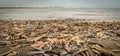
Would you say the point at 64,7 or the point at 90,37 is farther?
the point at 64,7

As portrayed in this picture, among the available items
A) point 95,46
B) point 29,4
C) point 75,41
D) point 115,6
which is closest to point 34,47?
point 75,41

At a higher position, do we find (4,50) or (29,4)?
(4,50)

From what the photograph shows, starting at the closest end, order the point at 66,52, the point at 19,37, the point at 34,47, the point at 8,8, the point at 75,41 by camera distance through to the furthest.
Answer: the point at 66,52 → the point at 34,47 → the point at 75,41 → the point at 19,37 → the point at 8,8

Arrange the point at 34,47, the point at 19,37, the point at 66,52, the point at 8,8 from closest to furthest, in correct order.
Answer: the point at 66,52 → the point at 34,47 → the point at 19,37 → the point at 8,8

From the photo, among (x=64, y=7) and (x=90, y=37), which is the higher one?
(x=90, y=37)

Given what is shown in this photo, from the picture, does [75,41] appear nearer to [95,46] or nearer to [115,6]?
[95,46]

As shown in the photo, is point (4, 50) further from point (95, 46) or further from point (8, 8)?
point (8, 8)

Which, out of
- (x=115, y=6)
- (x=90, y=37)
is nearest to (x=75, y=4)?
(x=115, y=6)

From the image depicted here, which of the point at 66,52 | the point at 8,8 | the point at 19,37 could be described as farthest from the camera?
the point at 8,8

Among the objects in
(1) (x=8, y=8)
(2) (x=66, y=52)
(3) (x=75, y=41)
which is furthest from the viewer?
(1) (x=8, y=8)
